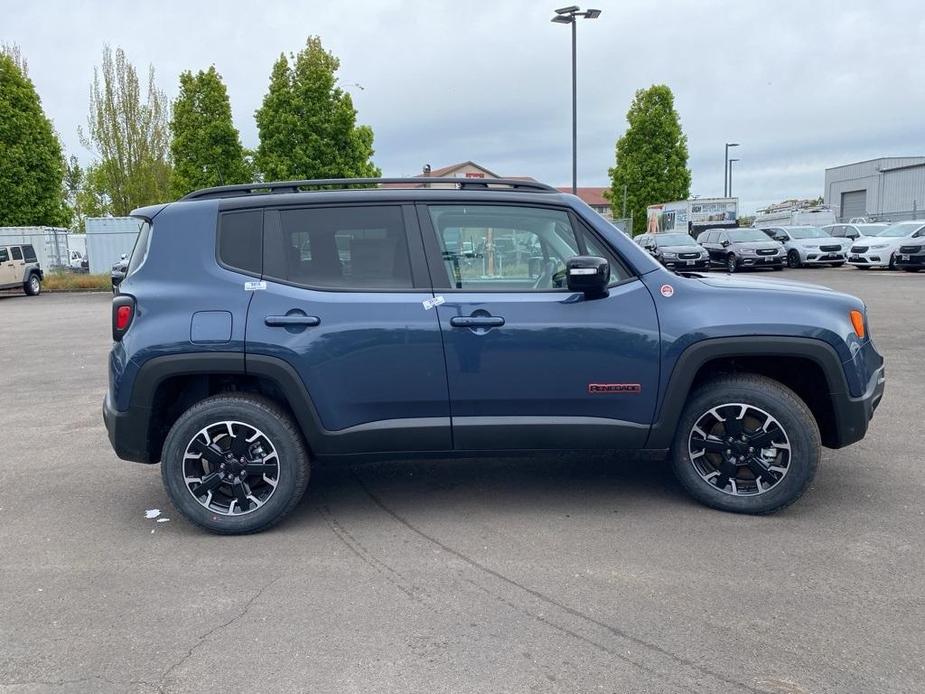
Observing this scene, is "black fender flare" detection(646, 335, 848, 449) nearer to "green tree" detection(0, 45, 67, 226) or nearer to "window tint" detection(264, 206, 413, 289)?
"window tint" detection(264, 206, 413, 289)

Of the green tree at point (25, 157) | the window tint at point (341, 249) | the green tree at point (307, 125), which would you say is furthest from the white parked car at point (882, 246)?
the green tree at point (25, 157)

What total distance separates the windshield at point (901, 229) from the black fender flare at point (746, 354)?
23.6 m

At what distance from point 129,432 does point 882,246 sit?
81.8ft

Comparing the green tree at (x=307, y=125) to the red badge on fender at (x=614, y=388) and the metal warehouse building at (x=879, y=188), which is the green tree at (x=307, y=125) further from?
the metal warehouse building at (x=879, y=188)

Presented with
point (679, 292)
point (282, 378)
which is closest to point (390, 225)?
point (282, 378)

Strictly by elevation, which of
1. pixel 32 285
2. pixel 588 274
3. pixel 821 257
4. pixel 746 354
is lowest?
pixel 32 285

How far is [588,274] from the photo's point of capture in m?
3.94

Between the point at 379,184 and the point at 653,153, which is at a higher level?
the point at 653,153

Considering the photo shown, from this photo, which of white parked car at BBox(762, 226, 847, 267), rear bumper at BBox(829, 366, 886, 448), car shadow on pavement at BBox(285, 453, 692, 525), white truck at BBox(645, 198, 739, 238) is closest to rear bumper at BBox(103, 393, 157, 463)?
car shadow on pavement at BBox(285, 453, 692, 525)

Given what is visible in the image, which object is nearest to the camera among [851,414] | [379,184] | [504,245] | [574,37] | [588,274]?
[588,274]

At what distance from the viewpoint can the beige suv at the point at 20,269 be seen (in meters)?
23.5

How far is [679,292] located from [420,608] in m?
2.14

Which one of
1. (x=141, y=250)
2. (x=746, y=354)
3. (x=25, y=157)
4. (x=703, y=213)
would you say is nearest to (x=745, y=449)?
(x=746, y=354)

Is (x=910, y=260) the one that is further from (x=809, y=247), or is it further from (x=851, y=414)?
(x=851, y=414)
